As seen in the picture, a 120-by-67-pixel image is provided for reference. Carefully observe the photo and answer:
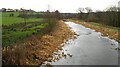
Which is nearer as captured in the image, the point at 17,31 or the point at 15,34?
the point at 15,34

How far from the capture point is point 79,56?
19938 mm

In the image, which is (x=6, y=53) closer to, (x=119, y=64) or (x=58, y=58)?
(x=58, y=58)

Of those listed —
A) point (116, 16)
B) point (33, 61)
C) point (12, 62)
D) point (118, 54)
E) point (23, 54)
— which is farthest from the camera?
point (116, 16)

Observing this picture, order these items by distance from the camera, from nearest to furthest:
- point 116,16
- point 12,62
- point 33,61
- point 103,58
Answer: point 12,62
point 33,61
point 103,58
point 116,16

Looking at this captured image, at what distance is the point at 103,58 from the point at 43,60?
181 inches

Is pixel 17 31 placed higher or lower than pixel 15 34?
lower

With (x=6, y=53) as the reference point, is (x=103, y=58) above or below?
below

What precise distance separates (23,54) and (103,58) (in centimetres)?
644

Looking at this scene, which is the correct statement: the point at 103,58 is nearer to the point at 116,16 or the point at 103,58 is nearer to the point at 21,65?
the point at 21,65

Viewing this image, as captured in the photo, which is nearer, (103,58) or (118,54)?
(103,58)

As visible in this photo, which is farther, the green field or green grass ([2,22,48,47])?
the green field

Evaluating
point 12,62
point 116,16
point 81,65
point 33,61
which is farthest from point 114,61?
point 116,16

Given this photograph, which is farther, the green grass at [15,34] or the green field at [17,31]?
the green field at [17,31]

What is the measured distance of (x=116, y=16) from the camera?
58.9 metres
